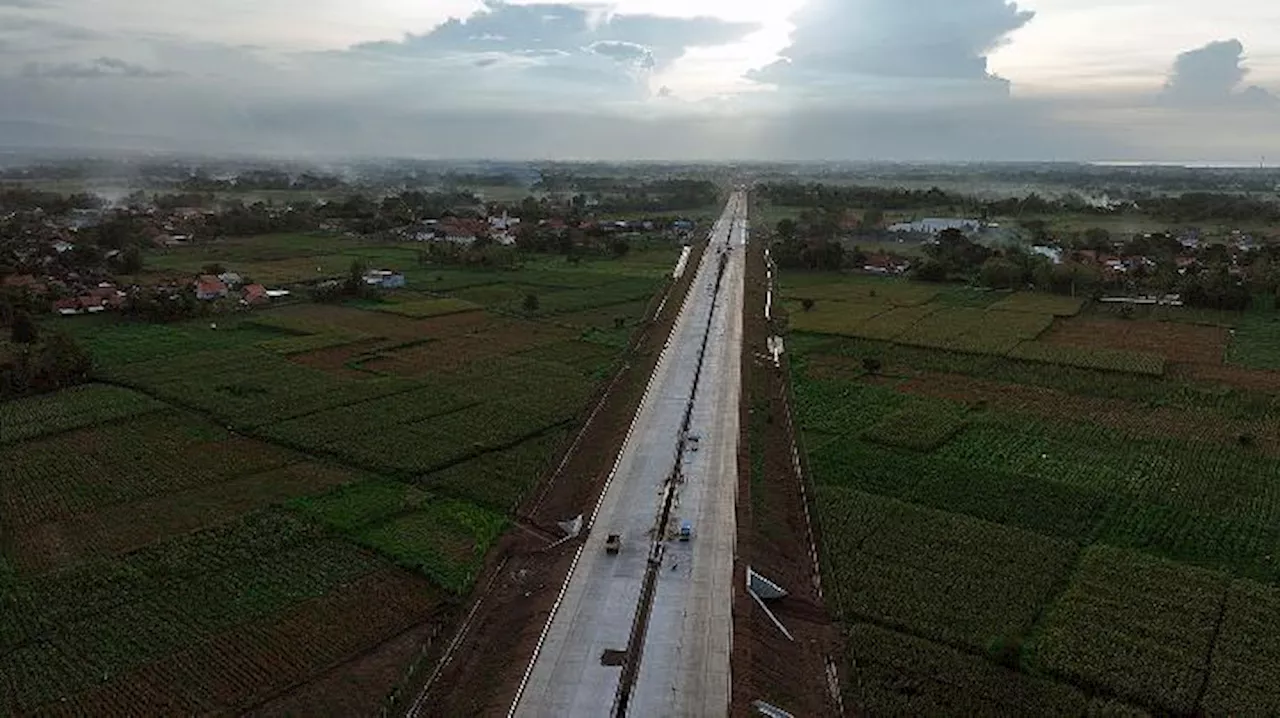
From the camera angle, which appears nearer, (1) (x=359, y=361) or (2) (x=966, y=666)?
(2) (x=966, y=666)

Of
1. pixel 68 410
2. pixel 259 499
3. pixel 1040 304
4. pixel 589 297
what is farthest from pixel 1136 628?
pixel 589 297

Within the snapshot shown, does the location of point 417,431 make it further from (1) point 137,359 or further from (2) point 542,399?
(1) point 137,359

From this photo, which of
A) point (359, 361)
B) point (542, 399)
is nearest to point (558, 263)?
point (359, 361)

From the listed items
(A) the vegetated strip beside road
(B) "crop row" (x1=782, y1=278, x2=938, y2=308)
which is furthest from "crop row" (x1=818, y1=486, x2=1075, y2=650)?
(B) "crop row" (x1=782, y1=278, x2=938, y2=308)

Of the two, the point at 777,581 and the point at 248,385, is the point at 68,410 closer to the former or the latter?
the point at 248,385

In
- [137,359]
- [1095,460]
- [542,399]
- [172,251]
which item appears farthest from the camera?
[172,251]

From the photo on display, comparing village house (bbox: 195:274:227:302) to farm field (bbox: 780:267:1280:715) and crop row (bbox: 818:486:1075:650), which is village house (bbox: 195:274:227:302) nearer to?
farm field (bbox: 780:267:1280:715)
